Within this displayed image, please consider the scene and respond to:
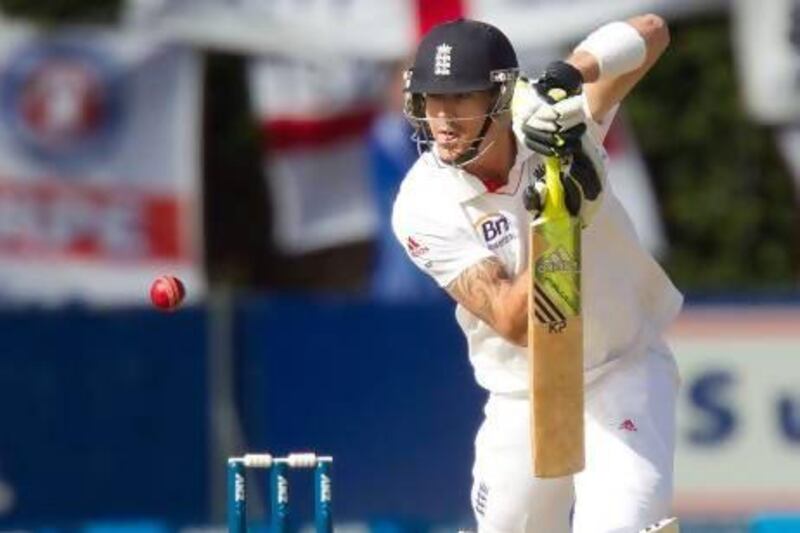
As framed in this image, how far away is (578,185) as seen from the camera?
22.7 feet

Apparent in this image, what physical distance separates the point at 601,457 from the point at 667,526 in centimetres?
33

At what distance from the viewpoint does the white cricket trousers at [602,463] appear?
736cm

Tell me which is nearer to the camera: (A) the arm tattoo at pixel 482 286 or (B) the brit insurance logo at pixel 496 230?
(A) the arm tattoo at pixel 482 286

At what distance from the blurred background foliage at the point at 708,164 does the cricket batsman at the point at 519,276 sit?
34.0ft

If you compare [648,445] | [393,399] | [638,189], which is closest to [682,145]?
[638,189]

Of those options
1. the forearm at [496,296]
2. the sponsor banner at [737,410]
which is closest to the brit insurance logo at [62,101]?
the sponsor banner at [737,410]

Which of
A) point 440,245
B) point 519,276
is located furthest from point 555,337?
point 440,245

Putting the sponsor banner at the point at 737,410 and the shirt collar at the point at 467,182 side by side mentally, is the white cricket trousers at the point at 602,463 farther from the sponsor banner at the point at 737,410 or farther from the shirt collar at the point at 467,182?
the sponsor banner at the point at 737,410

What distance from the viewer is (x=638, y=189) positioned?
1562 cm

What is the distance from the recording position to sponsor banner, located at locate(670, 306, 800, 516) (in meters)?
12.7

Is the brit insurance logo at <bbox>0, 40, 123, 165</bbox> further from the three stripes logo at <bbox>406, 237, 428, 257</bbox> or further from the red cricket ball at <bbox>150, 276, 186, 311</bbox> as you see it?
the red cricket ball at <bbox>150, 276, 186, 311</bbox>

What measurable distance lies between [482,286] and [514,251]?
0.19m

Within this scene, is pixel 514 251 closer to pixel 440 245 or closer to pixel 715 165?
pixel 440 245

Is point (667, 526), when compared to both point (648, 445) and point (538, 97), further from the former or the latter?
point (538, 97)
